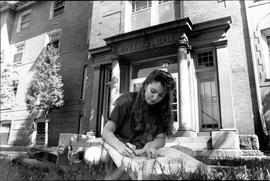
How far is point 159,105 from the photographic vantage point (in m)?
2.62

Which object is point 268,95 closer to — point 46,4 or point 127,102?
point 127,102

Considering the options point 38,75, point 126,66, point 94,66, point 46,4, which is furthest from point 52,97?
point 46,4

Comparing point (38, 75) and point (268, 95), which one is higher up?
point (38, 75)

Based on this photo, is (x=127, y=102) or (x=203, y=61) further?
(x=203, y=61)

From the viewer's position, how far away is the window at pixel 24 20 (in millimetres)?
17655

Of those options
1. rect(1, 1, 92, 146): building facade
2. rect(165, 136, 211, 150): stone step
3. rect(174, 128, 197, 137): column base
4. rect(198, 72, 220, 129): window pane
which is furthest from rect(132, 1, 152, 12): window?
rect(165, 136, 211, 150): stone step

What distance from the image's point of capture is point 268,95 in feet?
23.2

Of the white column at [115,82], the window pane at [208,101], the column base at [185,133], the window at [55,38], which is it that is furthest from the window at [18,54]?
the column base at [185,133]

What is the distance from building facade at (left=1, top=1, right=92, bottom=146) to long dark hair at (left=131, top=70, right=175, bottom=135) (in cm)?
1023

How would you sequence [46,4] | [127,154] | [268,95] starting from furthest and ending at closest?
[46,4] < [268,95] < [127,154]

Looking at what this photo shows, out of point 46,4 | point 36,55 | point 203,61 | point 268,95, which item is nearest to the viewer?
point 268,95

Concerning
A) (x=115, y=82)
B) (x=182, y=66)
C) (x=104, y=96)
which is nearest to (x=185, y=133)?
(x=182, y=66)

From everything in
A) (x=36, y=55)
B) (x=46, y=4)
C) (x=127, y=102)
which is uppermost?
(x=46, y=4)

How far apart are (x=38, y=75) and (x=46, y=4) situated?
307 inches
